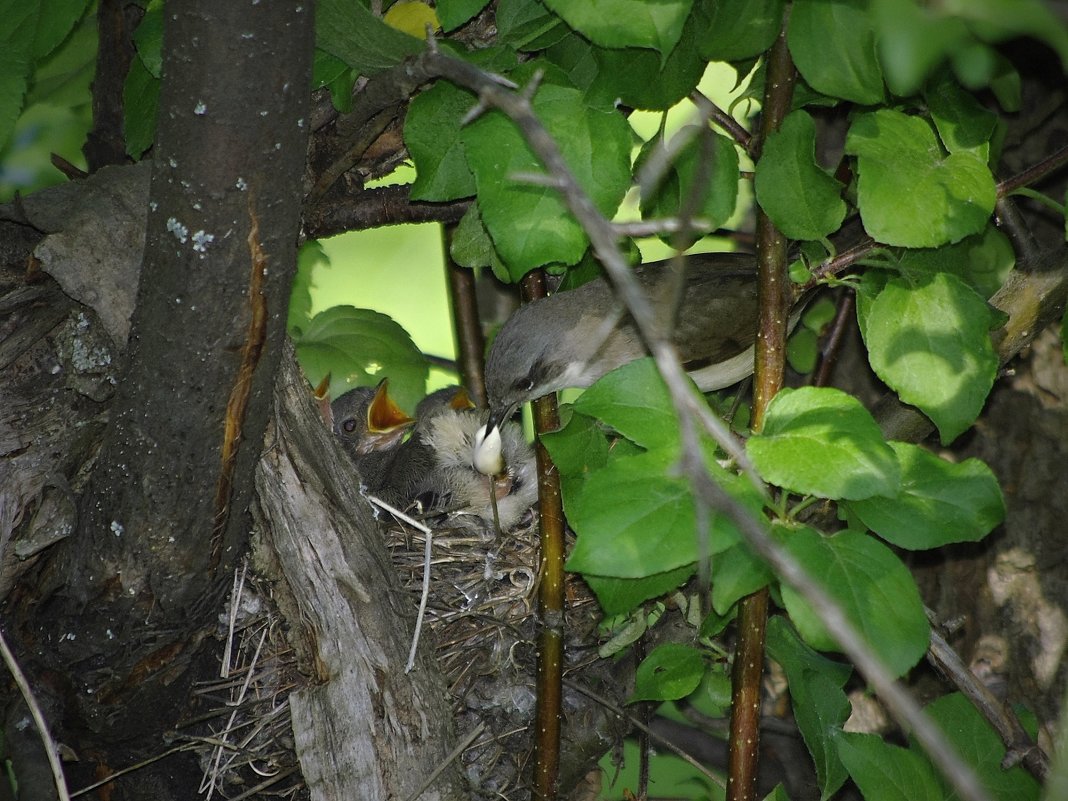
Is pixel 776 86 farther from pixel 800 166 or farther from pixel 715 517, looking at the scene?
pixel 715 517

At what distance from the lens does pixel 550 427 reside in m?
2.77

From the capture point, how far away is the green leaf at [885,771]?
196cm

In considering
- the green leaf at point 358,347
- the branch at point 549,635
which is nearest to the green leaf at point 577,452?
the branch at point 549,635

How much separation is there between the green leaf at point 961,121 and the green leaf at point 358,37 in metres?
1.03

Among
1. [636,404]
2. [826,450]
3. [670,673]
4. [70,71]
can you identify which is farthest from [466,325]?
[826,450]

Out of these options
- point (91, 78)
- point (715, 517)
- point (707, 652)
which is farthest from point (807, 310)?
point (91, 78)

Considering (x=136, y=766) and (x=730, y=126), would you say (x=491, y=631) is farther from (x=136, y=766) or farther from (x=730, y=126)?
(x=730, y=126)

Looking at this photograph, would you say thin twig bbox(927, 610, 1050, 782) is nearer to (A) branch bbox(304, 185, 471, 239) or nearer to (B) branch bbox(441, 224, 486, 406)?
(A) branch bbox(304, 185, 471, 239)

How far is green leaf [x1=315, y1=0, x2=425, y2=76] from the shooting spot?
79.8 inches

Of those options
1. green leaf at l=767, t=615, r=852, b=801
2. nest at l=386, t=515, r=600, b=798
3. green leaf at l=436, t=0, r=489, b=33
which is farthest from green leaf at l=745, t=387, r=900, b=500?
nest at l=386, t=515, r=600, b=798

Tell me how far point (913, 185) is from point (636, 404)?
0.64 meters

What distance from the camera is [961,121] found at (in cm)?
204

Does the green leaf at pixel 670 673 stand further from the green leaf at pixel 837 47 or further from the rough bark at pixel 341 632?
the green leaf at pixel 837 47

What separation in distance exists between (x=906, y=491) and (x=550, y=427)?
1.10m
